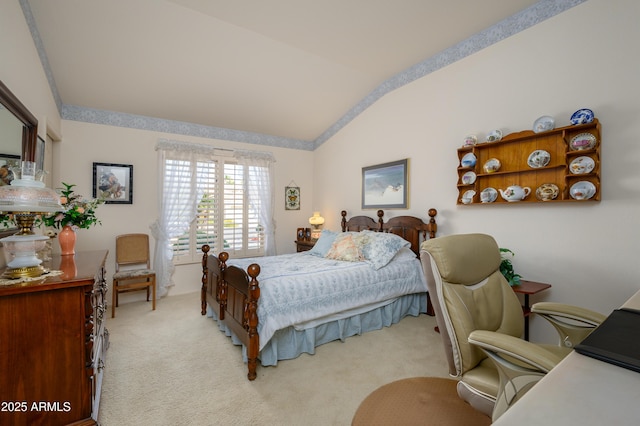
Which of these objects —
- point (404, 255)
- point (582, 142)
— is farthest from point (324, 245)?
point (582, 142)

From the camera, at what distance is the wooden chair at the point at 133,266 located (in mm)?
3674

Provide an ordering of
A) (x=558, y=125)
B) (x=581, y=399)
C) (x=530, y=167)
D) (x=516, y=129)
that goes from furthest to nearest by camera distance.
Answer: (x=516, y=129) → (x=530, y=167) → (x=558, y=125) → (x=581, y=399)

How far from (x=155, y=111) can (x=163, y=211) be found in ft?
4.79

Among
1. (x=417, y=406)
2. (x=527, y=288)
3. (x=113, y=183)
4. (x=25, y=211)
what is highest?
(x=113, y=183)

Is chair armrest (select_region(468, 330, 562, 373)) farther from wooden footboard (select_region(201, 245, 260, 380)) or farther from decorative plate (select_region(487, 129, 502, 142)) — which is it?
decorative plate (select_region(487, 129, 502, 142))

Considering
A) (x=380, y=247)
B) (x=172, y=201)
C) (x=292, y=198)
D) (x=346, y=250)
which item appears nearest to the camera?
(x=380, y=247)

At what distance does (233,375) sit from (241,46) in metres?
3.31

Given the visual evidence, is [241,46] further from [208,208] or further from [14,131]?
[208,208]

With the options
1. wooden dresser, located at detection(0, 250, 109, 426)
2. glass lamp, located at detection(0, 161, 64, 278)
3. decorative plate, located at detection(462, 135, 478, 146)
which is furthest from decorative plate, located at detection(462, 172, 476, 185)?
glass lamp, located at detection(0, 161, 64, 278)

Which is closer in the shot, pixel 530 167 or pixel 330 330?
pixel 530 167

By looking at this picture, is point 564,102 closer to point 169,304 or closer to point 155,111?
point 155,111

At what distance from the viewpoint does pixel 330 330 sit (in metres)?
2.89

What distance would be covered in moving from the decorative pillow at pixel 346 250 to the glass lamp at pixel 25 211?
2.69 metres

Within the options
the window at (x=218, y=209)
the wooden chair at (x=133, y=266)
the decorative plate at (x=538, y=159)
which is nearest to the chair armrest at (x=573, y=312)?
the decorative plate at (x=538, y=159)
